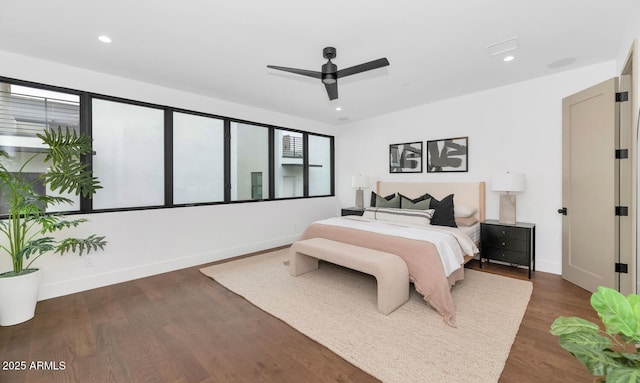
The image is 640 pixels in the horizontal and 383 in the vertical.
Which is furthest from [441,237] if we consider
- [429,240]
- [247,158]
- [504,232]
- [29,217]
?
[29,217]

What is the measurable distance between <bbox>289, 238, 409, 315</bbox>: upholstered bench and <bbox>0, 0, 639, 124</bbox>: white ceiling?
2.16 meters

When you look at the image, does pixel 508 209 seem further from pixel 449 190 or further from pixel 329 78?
pixel 329 78

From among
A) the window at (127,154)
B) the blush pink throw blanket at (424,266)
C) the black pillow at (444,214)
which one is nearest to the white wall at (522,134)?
the black pillow at (444,214)

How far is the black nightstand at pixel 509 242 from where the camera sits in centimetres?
349

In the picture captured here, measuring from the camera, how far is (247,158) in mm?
4938

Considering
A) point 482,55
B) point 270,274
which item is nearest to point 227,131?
point 270,274

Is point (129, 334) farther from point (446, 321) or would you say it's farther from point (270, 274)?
point (446, 321)

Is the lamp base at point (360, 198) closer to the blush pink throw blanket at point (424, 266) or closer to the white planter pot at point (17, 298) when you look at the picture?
the blush pink throw blanket at point (424, 266)

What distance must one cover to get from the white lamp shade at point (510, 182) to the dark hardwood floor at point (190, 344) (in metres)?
1.25

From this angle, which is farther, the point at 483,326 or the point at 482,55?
the point at 482,55

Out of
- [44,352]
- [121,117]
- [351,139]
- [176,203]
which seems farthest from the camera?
[351,139]

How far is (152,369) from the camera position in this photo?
1876 mm

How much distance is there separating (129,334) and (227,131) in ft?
10.5

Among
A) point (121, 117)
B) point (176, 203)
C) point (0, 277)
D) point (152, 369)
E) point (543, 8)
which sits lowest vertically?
point (152, 369)
